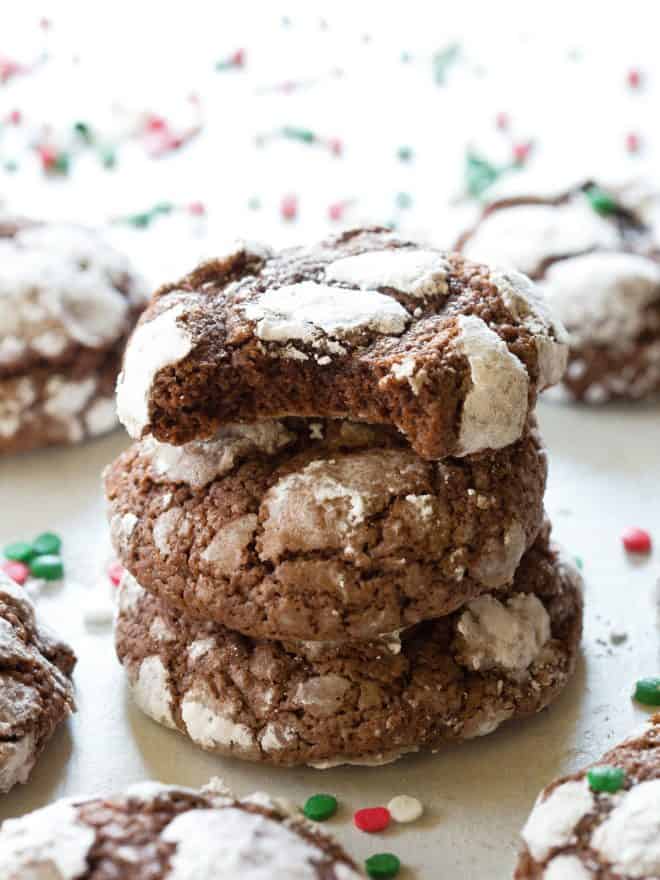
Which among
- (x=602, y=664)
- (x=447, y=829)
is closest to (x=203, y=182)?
(x=602, y=664)

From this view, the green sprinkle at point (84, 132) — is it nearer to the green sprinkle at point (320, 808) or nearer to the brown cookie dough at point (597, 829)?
the green sprinkle at point (320, 808)

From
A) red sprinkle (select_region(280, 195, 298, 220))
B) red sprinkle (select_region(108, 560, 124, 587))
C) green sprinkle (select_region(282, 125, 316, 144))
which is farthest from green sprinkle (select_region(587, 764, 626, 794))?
green sprinkle (select_region(282, 125, 316, 144))

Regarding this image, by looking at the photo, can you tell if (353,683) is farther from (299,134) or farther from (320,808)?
(299,134)

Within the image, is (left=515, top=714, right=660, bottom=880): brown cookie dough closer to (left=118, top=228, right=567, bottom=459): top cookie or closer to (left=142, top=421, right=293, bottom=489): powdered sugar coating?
(left=118, top=228, right=567, bottom=459): top cookie

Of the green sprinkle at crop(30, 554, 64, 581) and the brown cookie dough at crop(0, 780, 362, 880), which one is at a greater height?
the brown cookie dough at crop(0, 780, 362, 880)

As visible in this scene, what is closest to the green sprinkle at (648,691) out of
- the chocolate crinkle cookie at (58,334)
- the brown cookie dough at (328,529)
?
the brown cookie dough at (328,529)

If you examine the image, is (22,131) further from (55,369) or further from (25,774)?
(25,774)

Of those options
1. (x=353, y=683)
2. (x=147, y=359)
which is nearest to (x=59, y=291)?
(x=147, y=359)
